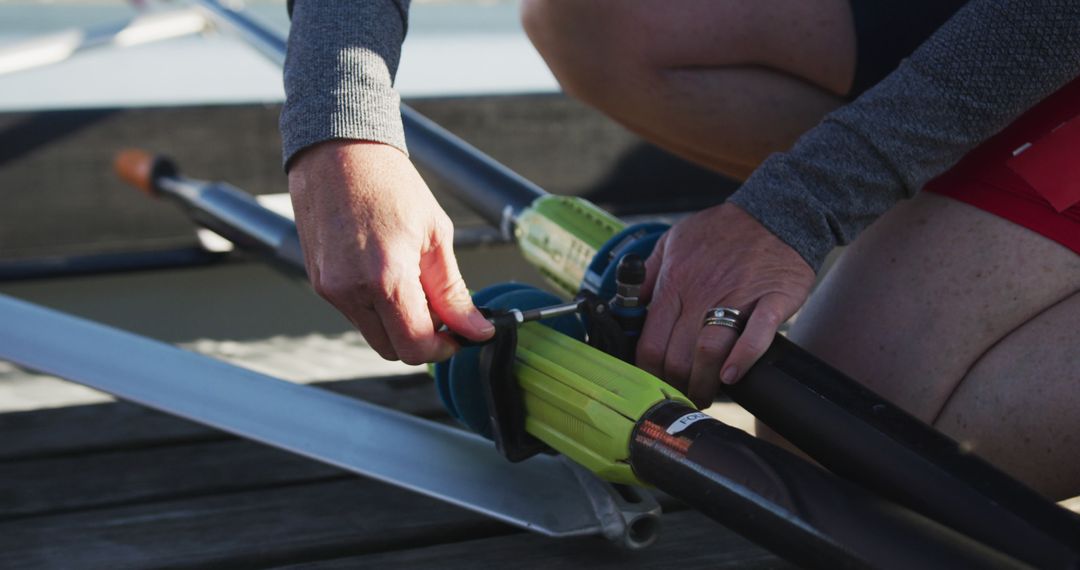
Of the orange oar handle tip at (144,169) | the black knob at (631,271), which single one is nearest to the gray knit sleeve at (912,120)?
the black knob at (631,271)

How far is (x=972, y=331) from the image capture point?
3.00 feet

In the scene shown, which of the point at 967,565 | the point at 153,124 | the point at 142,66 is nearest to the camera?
the point at 967,565

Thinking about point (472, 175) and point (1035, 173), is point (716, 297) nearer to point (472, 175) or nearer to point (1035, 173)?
point (1035, 173)

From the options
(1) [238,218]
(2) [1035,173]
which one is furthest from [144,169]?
(2) [1035,173]

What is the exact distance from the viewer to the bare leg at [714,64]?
43.9 inches

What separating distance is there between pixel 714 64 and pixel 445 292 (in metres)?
0.59

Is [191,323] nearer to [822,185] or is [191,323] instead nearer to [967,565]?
[822,185]

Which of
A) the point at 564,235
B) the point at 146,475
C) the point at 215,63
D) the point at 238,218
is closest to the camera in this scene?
the point at 146,475

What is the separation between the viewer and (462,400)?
888 millimetres

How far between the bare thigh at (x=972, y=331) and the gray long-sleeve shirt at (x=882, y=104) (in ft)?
0.37

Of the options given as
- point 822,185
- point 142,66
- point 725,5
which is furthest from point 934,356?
point 142,66

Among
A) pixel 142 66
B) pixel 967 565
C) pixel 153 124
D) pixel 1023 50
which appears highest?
pixel 1023 50

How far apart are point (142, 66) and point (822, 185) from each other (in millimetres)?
3469

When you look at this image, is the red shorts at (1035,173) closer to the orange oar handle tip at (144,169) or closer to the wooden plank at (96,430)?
the wooden plank at (96,430)
